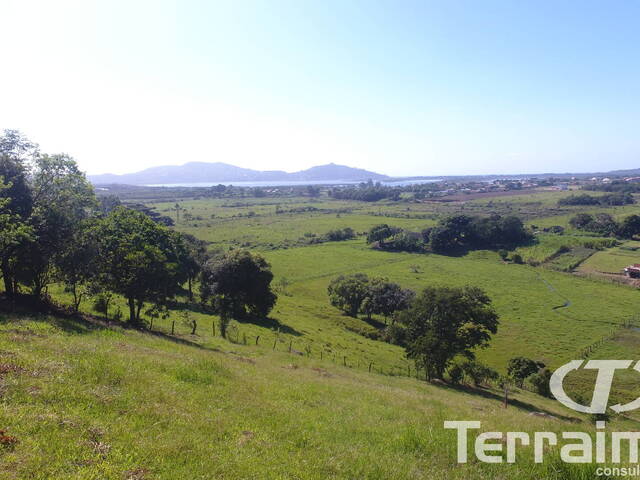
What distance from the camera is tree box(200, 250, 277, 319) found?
49.0 m

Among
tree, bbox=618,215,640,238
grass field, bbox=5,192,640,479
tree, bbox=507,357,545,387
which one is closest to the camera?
grass field, bbox=5,192,640,479

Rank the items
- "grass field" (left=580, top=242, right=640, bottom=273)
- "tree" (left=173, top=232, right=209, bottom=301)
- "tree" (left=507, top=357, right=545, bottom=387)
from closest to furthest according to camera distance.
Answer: "tree" (left=507, top=357, right=545, bottom=387) → "tree" (left=173, top=232, right=209, bottom=301) → "grass field" (left=580, top=242, right=640, bottom=273)

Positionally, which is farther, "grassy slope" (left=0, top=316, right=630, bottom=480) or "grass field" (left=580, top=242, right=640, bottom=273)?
"grass field" (left=580, top=242, right=640, bottom=273)

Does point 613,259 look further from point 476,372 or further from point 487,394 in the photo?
point 487,394

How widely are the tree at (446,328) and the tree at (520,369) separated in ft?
40.0

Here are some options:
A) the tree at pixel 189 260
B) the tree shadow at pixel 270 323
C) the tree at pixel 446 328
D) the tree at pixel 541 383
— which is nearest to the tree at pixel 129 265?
the tree shadow at pixel 270 323

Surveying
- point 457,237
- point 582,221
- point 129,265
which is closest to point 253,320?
point 129,265

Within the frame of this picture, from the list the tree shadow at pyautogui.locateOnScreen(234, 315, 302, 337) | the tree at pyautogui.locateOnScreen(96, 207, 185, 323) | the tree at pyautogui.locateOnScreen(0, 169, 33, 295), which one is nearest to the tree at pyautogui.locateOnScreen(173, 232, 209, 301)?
the tree shadow at pyautogui.locateOnScreen(234, 315, 302, 337)

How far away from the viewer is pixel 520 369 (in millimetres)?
43656

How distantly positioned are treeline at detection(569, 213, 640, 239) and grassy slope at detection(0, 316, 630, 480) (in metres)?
151

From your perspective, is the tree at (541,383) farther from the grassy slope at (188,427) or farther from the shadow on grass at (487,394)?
the grassy slope at (188,427)

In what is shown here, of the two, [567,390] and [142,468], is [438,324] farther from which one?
[142,468]

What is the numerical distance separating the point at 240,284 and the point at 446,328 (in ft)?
89.9

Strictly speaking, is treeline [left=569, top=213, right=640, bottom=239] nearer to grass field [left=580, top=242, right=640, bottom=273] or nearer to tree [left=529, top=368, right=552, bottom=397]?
grass field [left=580, top=242, right=640, bottom=273]
